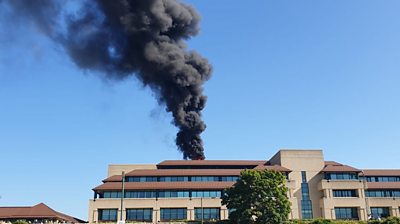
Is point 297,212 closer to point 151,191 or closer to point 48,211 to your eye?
point 151,191

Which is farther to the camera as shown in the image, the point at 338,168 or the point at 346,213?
the point at 338,168

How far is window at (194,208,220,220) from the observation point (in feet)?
235

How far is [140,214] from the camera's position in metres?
71.4

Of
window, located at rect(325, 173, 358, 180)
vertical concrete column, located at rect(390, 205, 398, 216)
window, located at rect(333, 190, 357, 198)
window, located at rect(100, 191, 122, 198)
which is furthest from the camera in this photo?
window, located at rect(325, 173, 358, 180)

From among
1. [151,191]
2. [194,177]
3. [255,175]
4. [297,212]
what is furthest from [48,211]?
[297,212]

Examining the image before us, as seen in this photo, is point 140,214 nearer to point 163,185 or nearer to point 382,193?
point 163,185

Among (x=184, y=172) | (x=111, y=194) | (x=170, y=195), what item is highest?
(x=184, y=172)

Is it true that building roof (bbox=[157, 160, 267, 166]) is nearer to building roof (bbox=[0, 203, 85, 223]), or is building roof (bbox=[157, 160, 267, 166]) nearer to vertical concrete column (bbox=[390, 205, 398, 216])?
building roof (bbox=[0, 203, 85, 223])

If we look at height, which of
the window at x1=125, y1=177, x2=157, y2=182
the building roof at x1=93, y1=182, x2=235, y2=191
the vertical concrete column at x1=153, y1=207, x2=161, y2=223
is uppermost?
the window at x1=125, y1=177, x2=157, y2=182

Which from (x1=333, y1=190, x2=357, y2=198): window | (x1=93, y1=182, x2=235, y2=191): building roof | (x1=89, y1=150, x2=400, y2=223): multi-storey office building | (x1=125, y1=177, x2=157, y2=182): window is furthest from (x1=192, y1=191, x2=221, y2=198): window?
(x1=333, y1=190, x2=357, y2=198): window

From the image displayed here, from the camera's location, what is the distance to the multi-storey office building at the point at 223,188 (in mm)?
71438

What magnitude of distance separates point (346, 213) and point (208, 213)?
24958mm

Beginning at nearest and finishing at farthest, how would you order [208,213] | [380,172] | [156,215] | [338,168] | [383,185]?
[156,215] → [208,213] → [383,185] → [338,168] → [380,172]

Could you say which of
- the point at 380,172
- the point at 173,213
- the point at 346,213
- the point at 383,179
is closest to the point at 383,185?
the point at 383,179
